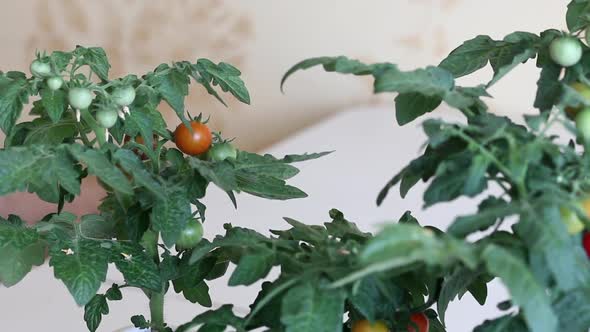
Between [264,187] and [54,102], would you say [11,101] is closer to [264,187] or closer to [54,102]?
[54,102]

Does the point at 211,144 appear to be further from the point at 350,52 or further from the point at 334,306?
the point at 350,52

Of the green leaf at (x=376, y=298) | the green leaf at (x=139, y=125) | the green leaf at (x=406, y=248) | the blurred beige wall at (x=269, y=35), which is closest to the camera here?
the green leaf at (x=406, y=248)

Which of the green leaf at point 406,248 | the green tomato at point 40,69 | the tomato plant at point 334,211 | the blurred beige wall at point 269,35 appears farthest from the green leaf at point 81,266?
the blurred beige wall at point 269,35

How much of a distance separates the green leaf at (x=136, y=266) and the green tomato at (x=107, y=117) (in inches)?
2.8

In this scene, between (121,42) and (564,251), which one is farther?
(121,42)

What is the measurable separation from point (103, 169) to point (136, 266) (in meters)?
0.09

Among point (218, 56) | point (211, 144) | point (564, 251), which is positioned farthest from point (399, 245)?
point (218, 56)

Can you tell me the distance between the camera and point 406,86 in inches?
16.0

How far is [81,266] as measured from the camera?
18.6 inches

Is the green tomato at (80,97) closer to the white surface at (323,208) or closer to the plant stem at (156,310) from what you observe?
the plant stem at (156,310)

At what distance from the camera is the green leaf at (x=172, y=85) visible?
54cm

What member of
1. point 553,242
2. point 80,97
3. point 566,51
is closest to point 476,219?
point 553,242

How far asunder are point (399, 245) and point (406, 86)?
0.12m

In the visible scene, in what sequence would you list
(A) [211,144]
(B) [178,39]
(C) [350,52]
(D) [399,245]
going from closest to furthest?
1. (D) [399,245]
2. (A) [211,144]
3. (C) [350,52]
4. (B) [178,39]
